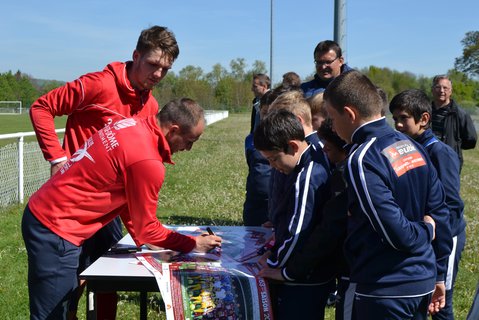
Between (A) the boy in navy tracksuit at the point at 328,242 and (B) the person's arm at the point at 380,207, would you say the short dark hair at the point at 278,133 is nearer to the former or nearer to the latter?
(A) the boy in navy tracksuit at the point at 328,242

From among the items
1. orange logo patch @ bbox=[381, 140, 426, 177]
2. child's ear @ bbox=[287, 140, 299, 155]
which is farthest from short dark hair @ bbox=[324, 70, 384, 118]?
child's ear @ bbox=[287, 140, 299, 155]

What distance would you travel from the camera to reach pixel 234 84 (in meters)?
88.5

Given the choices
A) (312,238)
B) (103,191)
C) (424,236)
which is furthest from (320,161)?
(103,191)

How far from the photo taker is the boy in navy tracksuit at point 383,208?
2531 mm

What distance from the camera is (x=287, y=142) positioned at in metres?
3.01

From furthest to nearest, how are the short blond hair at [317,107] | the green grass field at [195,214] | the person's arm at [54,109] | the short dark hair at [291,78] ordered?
the short dark hair at [291,78]
the green grass field at [195,214]
the short blond hair at [317,107]
the person's arm at [54,109]

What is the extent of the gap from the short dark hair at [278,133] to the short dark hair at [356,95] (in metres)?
0.29

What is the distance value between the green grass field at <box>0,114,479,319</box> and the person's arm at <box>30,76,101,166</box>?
5.85ft

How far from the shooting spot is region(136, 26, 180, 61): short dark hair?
3697 mm

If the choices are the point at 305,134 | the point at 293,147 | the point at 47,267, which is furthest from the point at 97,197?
the point at 305,134

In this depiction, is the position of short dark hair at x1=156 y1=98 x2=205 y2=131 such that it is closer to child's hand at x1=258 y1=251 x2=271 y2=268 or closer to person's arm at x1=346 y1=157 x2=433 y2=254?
child's hand at x1=258 y1=251 x2=271 y2=268

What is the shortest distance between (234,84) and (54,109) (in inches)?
3367

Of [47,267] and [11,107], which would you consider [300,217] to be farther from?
[11,107]

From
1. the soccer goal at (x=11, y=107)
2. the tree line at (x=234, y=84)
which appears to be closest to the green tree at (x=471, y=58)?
the tree line at (x=234, y=84)
